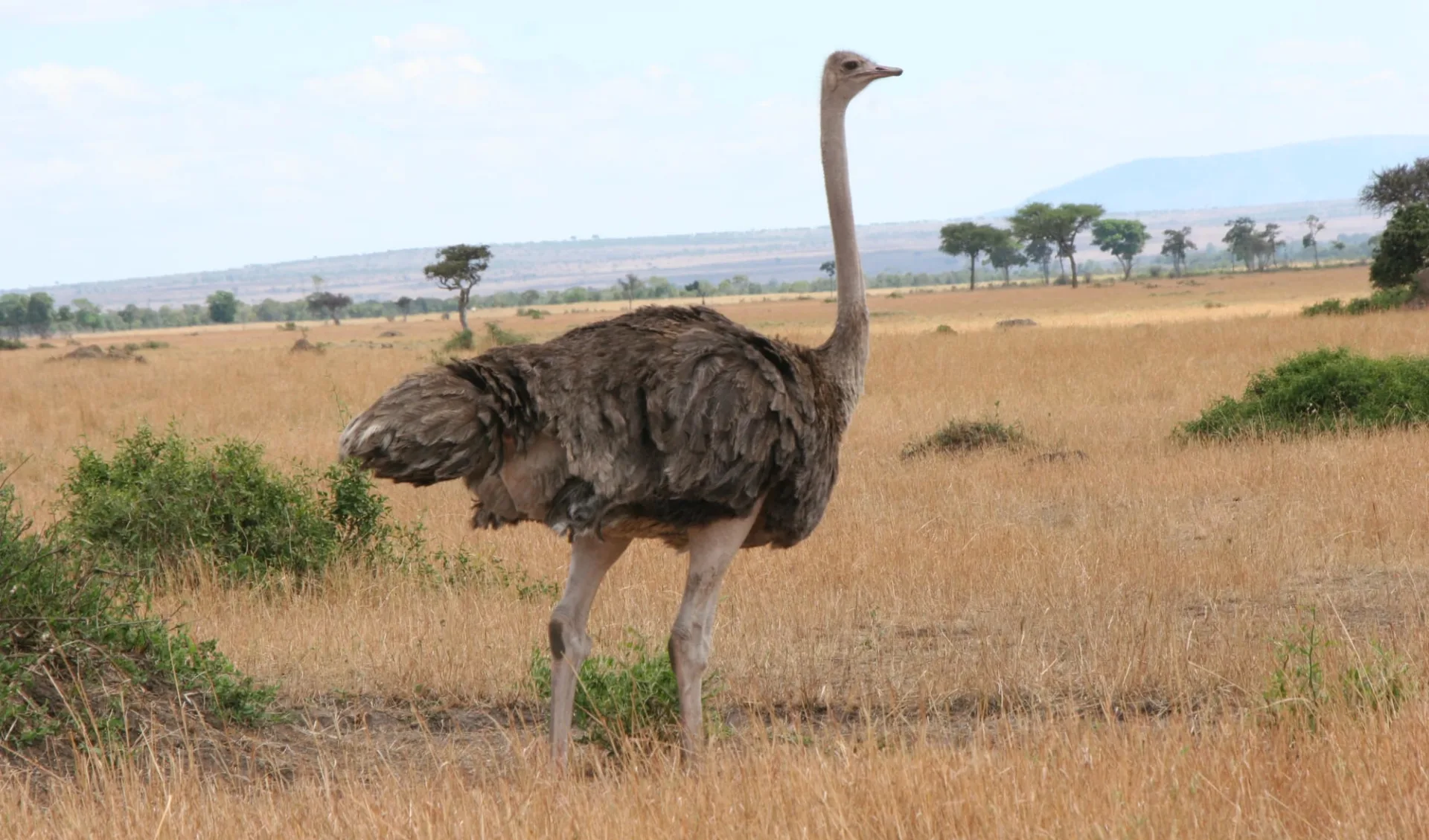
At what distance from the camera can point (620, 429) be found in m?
4.49

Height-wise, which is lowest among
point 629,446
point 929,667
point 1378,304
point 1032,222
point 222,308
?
point 929,667

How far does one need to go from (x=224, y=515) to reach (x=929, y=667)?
401 cm

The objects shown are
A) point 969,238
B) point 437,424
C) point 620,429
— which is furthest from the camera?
point 969,238

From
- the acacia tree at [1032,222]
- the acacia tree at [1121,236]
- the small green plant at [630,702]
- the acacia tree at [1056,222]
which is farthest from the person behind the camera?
the acacia tree at [1121,236]

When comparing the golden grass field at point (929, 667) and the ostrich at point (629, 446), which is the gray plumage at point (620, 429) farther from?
the golden grass field at point (929, 667)

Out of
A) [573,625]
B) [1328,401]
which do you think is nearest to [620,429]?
[573,625]

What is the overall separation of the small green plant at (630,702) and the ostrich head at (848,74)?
87.9 inches

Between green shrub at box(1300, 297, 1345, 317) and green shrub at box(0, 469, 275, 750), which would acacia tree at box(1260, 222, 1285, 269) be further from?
green shrub at box(0, 469, 275, 750)

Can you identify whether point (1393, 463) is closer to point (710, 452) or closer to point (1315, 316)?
point (710, 452)

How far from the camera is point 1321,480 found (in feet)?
30.3

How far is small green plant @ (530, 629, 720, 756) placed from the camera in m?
4.97

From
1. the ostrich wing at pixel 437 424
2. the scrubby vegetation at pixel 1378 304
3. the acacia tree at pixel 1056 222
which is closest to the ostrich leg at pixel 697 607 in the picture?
the ostrich wing at pixel 437 424

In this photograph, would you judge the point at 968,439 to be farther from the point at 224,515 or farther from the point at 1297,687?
the point at 1297,687

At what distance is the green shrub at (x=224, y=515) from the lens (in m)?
7.79
